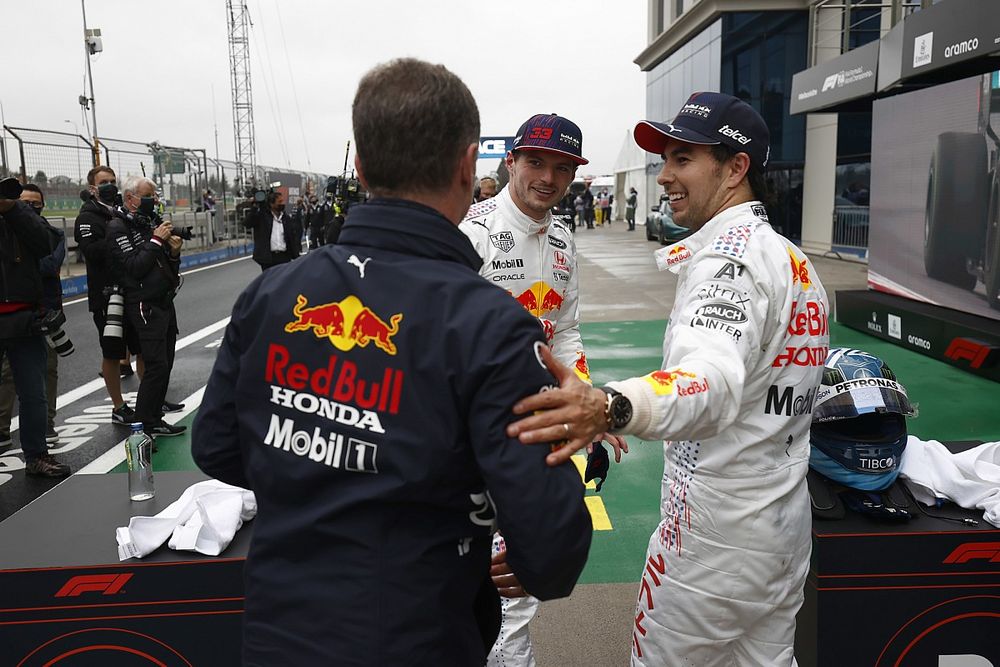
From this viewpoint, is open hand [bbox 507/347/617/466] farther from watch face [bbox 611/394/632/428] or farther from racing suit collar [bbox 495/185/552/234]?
racing suit collar [bbox 495/185/552/234]

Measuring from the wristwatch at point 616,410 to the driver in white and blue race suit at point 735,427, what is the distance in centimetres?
22

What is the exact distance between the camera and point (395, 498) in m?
1.33

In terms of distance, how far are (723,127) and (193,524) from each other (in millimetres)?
2018

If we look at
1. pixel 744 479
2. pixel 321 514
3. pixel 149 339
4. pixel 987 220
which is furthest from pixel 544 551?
pixel 987 220

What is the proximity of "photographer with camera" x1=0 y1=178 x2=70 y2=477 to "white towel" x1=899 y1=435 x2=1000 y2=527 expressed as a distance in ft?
17.3

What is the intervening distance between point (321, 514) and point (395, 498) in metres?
0.14

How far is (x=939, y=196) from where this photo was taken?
364 inches

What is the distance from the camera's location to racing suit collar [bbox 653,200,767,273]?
2.25m

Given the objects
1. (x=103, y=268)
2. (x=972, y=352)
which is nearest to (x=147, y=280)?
(x=103, y=268)

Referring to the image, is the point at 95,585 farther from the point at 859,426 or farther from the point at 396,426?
the point at 859,426

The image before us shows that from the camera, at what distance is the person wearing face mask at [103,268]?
6625 mm

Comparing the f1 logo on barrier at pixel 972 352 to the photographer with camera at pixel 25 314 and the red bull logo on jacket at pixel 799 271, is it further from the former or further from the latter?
the photographer with camera at pixel 25 314

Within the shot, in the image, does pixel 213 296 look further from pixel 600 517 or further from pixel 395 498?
pixel 395 498

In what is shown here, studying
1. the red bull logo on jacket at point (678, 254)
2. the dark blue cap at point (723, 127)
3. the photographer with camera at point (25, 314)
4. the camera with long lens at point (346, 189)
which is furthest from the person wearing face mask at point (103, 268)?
the camera with long lens at point (346, 189)
